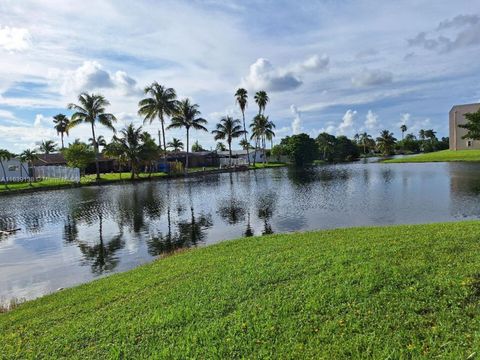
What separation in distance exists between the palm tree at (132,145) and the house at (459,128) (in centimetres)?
6924

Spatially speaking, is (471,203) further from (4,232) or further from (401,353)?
(4,232)

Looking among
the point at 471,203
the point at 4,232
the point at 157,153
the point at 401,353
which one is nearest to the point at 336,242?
the point at 401,353

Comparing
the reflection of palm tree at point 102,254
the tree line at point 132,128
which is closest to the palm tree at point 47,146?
the tree line at point 132,128

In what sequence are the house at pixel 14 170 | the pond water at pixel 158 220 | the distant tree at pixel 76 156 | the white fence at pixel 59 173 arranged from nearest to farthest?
the pond water at pixel 158 220 → the white fence at pixel 59 173 → the distant tree at pixel 76 156 → the house at pixel 14 170

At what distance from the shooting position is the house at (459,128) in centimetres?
7750

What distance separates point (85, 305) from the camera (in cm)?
799

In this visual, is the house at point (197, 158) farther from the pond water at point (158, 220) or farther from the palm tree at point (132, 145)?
the pond water at point (158, 220)

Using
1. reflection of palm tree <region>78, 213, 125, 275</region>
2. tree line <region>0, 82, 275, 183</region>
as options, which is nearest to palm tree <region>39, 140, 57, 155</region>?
tree line <region>0, 82, 275, 183</region>

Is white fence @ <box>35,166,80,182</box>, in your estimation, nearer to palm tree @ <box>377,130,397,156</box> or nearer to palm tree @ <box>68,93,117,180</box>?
palm tree @ <box>68,93,117,180</box>

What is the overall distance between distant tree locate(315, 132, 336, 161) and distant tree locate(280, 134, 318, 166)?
17.0 meters

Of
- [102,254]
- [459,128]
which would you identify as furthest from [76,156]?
[459,128]

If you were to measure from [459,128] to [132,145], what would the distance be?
231 ft

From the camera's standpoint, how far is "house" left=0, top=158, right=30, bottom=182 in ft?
177

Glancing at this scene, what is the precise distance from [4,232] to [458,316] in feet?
77.0
